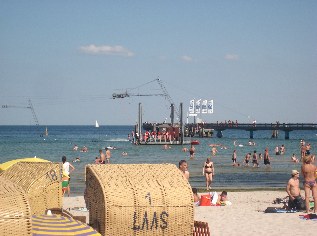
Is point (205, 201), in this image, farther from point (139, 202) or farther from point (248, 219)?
point (139, 202)

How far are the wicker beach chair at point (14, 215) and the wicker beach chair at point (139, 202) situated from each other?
249 centimetres

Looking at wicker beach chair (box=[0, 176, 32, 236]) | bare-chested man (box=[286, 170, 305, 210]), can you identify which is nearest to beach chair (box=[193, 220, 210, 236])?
wicker beach chair (box=[0, 176, 32, 236])

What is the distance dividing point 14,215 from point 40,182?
18.3ft

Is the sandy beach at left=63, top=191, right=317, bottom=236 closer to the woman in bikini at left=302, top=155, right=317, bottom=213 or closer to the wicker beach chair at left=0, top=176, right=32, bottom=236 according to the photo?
the woman in bikini at left=302, top=155, right=317, bottom=213

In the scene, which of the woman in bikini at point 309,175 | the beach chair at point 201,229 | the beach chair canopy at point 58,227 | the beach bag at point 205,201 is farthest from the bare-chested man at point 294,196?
the beach chair canopy at point 58,227

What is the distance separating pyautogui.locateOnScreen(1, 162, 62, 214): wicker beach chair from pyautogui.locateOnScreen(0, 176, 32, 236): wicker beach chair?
495 cm

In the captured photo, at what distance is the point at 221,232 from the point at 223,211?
3466 millimetres

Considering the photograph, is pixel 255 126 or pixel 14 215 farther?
pixel 255 126

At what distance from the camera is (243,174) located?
113 feet

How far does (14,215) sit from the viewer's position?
24.7 ft

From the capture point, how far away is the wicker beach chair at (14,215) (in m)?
7.44

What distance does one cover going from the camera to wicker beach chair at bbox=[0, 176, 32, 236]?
24.4 ft

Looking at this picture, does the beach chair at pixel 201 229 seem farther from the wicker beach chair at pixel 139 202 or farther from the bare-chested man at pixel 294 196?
the bare-chested man at pixel 294 196

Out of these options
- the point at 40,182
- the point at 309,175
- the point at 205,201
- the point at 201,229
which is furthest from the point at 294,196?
the point at 40,182
